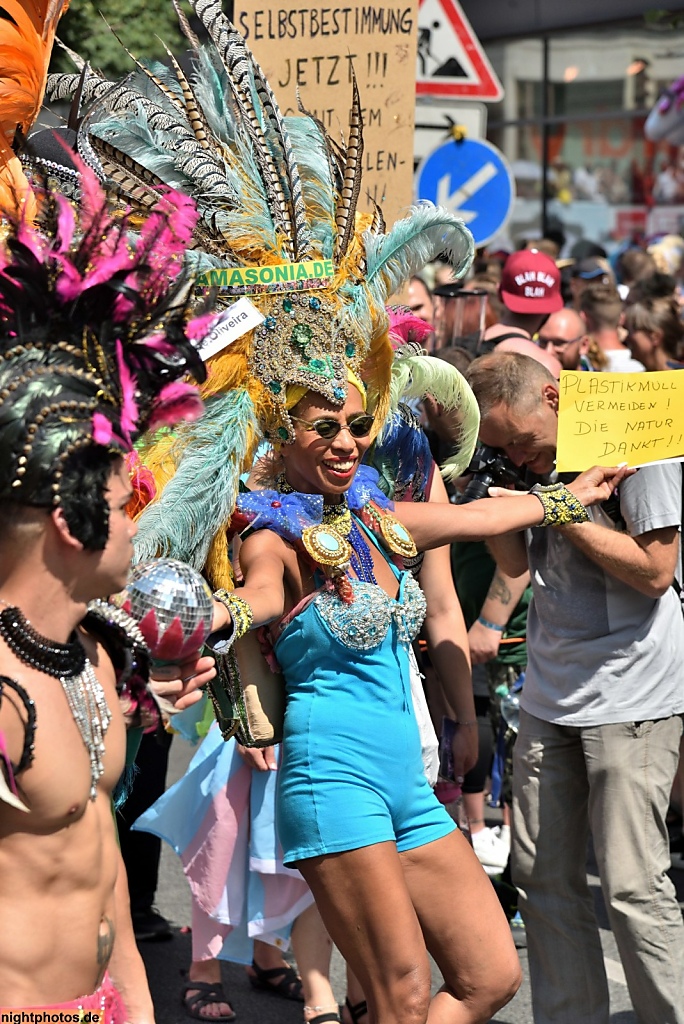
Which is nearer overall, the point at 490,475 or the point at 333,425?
the point at 333,425

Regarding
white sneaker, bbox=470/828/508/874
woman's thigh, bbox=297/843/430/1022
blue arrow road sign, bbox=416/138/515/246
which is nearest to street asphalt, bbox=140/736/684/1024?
white sneaker, bbox=470/828/508/874

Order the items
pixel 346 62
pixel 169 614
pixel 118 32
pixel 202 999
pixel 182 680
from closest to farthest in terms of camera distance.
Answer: pixel 169 614 → pixel 182 680 → pixel 202 999 → pixel 346 62 → pixel 118 32

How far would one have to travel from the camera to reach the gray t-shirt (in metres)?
4.00

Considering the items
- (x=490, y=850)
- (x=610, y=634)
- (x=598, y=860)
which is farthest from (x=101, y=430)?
(x=490, y=850)

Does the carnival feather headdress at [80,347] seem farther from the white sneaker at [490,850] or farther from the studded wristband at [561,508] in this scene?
the white sneaker at [490,850]

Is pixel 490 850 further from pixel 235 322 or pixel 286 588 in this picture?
pixel 235 322

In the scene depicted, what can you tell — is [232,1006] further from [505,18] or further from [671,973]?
[505,18]

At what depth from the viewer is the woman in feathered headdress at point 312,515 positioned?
333 centimetres

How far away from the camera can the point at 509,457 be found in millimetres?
4273

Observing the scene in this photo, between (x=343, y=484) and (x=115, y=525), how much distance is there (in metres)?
1.20

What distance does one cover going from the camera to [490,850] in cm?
591

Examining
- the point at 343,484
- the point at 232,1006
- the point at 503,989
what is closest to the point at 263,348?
the point at 343,484

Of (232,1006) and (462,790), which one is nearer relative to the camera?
(232,1006)

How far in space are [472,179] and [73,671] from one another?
632cm
